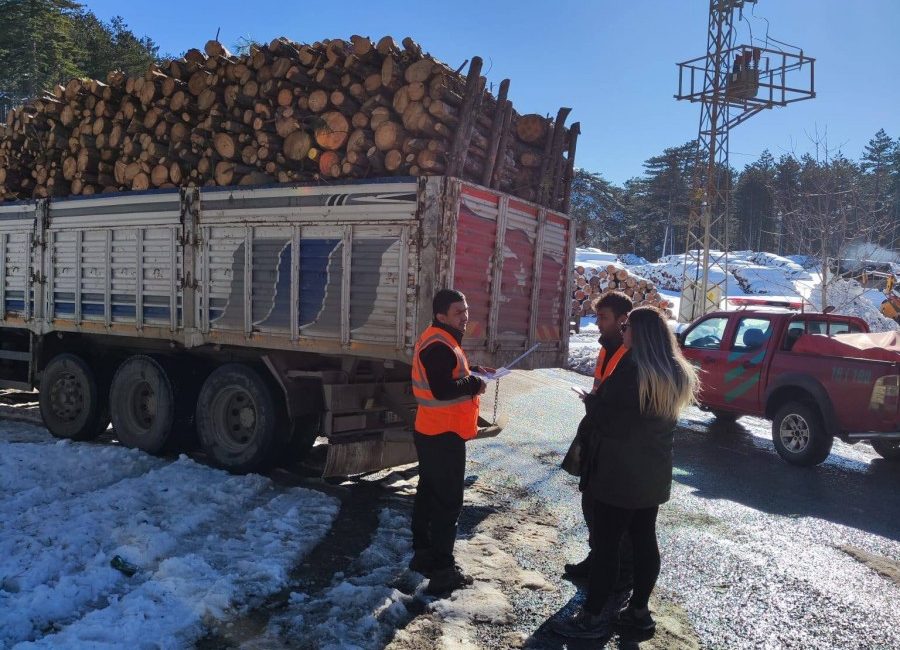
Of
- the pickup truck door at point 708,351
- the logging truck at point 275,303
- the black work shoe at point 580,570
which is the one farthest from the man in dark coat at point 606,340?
the pickup truck door at point 708,351

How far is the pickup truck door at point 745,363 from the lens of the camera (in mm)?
9109

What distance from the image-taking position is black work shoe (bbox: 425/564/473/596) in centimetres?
407

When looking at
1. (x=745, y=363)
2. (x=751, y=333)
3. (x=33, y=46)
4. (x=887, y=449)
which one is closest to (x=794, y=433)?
(x=745, y=363)

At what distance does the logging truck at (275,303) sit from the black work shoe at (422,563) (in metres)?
1.78

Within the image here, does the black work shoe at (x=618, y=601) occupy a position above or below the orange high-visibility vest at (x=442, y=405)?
below

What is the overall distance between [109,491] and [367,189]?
10.5 ft

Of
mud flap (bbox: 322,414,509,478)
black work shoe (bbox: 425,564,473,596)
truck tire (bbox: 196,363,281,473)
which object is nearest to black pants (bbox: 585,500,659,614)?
black work shoe (bbox: 425,564,473,596)

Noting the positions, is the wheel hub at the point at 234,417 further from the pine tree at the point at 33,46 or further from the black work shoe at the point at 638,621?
the pine tree at the point at 33,46

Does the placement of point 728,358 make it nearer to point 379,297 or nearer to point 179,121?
point 379,297

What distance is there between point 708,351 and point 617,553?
6866mm

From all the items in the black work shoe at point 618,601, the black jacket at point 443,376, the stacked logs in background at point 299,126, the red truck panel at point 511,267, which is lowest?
the black work shoe at point 618,601

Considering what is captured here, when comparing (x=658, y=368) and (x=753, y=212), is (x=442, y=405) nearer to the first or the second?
(x=658, y=368)

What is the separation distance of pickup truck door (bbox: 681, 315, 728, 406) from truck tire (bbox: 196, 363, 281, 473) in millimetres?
5890

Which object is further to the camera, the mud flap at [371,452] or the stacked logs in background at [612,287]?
the stacked logs in background at [612,287]
